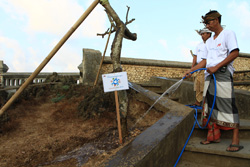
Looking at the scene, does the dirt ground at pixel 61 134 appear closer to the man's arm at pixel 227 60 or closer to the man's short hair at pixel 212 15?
the man's arm at pixel 227 60

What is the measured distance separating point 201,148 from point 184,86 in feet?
9.26

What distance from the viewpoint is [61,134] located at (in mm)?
3000

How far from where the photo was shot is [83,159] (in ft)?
6.69

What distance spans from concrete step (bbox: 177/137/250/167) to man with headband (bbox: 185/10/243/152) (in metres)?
0.09

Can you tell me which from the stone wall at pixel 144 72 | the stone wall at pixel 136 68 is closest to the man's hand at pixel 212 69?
the stone wall at pixel 136 68

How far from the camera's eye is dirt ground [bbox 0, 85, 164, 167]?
218 centimetres

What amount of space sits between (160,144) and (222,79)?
1.39 m

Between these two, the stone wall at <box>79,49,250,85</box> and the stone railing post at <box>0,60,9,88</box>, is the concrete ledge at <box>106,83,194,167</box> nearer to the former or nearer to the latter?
the stone wall at <box>79,49,250,85</box>

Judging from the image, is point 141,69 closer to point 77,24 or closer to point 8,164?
point 77,24

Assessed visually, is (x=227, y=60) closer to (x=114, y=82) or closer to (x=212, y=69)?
(x=212, y=69)

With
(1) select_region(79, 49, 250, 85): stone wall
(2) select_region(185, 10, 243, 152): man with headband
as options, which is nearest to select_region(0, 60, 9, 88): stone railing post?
(1) select_region(79, 49, 250, 85): stone wall

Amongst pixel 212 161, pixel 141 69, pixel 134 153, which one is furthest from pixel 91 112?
pixel 141 69

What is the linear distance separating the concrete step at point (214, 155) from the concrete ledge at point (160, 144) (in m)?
0.17

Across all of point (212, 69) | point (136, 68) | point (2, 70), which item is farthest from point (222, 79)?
point (2, 70)
